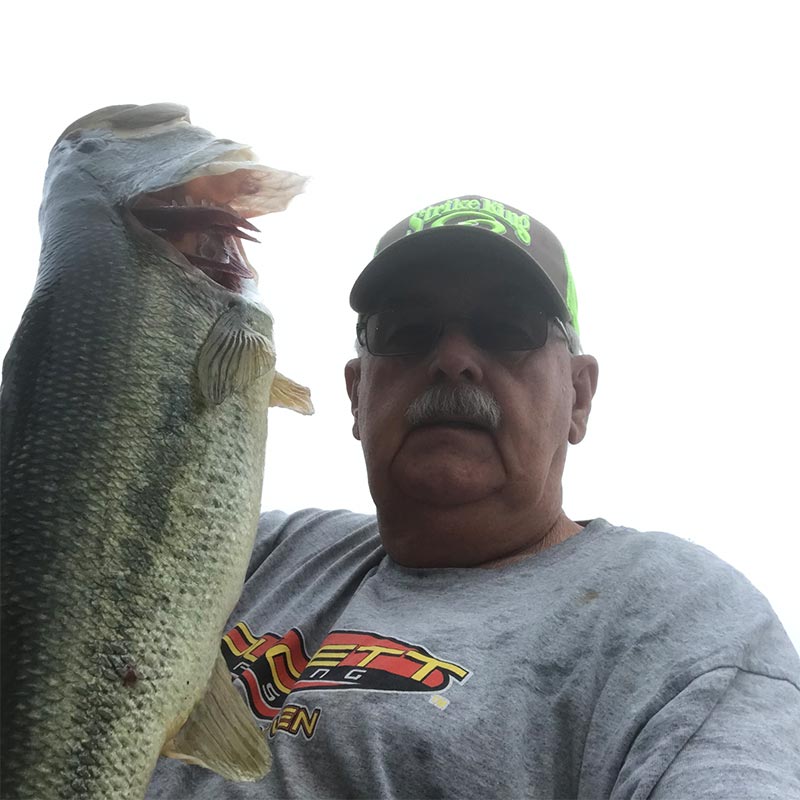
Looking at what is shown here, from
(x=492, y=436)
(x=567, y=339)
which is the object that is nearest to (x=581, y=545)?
(x=492, y=436)

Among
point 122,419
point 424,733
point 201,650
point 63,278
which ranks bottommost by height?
point 424,733

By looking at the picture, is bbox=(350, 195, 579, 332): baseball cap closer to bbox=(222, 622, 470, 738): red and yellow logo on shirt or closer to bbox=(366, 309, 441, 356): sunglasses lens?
bbox=(366, 309, 441, 356): sunglasses lens

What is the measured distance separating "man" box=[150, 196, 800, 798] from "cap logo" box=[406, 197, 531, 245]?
0.04ft

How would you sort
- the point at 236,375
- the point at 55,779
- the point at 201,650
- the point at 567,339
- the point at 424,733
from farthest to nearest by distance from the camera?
the point at 567,339 < the point at 424,733 < the point at 236,375 < the point at 201,650 < the point at 55,779

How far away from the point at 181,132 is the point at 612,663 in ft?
5.56

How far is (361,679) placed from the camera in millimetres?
2037

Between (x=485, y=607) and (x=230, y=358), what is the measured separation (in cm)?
102

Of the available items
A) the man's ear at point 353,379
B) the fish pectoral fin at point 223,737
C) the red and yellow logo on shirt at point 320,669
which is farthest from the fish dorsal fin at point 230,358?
the man's ear at point 353,379

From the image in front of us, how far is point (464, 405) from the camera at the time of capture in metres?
2.55

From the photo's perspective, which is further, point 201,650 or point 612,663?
point 612,663

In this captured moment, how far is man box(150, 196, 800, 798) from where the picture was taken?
1786 millimetres

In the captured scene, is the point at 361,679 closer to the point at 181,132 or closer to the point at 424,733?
the point at 424,733

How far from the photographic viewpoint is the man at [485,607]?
1786 mm

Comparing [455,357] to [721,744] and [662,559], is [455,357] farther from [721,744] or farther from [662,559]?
[721,744]
